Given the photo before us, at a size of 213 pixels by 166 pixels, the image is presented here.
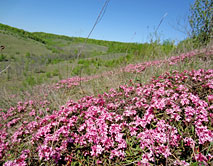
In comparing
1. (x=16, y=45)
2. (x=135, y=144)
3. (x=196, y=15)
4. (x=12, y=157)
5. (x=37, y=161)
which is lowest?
(x=12, y=157)

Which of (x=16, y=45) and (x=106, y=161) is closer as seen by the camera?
(x=106, y=161)

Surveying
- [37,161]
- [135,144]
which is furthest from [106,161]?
[37,161]

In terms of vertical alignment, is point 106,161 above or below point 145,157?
below

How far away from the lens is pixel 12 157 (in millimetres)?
1784

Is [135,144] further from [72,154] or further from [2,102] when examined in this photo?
[2,102]

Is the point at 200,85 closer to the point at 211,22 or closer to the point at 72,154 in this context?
the point at 72,154

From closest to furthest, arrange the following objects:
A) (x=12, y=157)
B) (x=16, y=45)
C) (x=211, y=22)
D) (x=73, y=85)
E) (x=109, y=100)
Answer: (x=12, y=157)
(x=109, y=100)
(x=73, y=85)
(x=211, y=22)
(x=16, y=45)

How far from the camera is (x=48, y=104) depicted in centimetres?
349

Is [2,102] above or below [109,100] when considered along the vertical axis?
below

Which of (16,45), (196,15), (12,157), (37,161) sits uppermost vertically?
(196,15)

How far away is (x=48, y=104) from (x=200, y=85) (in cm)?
345

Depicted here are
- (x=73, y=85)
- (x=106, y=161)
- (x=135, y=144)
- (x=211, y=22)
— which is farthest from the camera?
(x=211, y=22)

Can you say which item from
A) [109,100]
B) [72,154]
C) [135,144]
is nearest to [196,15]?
[109,100]

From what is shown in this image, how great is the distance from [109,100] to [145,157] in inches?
53.2
